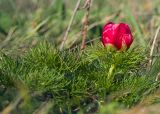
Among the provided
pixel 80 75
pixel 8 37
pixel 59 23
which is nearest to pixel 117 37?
pixel 80 75

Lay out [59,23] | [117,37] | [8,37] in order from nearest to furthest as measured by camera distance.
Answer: [117,37] → [8,37] → [59,23]

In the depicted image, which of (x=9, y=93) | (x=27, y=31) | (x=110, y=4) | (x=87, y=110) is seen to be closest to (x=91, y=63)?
(x=87, y=110)

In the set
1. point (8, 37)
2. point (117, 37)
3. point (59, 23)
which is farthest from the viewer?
point (59, 23)

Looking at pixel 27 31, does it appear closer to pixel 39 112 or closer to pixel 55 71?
pixel 55 71

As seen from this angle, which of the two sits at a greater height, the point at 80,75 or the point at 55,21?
the point at 55,21

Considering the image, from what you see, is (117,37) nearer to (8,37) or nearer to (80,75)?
(80,75)

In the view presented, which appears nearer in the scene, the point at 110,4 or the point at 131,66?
the point at 131,66

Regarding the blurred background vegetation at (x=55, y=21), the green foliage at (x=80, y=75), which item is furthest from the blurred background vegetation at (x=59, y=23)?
the green foliage at (x=80, y=75)

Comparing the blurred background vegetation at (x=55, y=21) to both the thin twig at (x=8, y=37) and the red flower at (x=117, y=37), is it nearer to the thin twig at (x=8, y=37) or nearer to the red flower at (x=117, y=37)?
the thin twig at (x=8, y=37)
